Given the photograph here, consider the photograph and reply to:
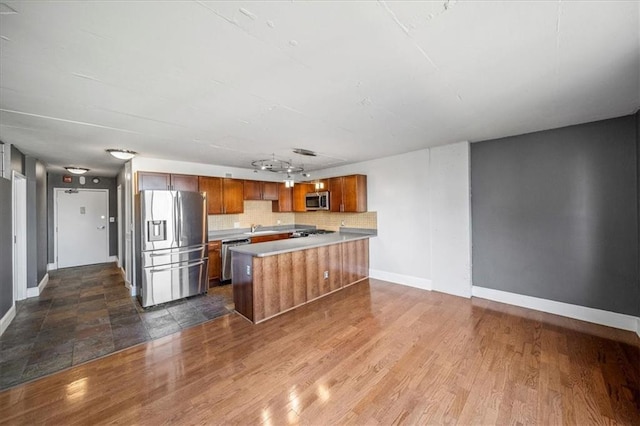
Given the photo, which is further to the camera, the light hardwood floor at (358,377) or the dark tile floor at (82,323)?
the dark tile floor at (82,323)

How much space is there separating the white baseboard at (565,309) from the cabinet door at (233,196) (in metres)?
4.83

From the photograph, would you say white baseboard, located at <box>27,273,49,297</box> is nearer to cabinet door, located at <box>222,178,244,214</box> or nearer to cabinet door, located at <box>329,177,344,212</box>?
cabinet door, located at <box>222,178,244,214</box>

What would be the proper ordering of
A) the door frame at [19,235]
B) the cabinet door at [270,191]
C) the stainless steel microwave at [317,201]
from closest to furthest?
the door frame at [19,235]
the stainless steel microwave at [317,201]
the cabinet door at [270,191]

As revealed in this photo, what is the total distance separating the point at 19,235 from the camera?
13.0ft

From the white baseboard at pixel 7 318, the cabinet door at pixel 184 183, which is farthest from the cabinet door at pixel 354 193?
the white baseboard at pixel 7 318

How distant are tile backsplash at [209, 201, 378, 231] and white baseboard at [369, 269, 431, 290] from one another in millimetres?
961

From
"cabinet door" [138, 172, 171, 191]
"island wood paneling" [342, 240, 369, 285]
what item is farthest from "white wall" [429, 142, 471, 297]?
"cabinet door" [138, 172, 171, 191]

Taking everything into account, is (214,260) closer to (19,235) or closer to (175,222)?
(175,222)

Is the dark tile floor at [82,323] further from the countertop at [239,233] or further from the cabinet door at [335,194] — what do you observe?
the cabinet door at [335,194]

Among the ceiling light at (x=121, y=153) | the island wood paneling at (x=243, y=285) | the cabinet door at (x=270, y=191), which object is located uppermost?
the ceiling light at (x=121, y=153)

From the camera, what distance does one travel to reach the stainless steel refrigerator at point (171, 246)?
12.7 ft

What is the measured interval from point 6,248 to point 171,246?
1879 millimetres

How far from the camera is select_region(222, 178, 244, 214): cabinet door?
543 cm

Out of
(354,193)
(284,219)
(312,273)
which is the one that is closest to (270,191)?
(284,219)
